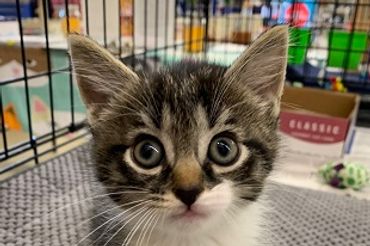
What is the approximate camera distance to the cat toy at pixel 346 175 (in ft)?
4.41

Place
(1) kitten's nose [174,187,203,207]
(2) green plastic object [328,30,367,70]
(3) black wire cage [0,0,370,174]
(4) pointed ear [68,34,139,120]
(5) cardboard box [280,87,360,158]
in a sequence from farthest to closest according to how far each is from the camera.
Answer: (2) green plastic object [328,30,367,70]
(5) cardboard box [280,87,360,158]
(3) black wire cage [0,0,370,174]
(4) pointed ear [68,34,139,120]
(1) kitten's nose [174,187,203,207]

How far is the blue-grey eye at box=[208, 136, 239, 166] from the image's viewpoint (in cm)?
63

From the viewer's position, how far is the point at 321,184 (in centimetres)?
140

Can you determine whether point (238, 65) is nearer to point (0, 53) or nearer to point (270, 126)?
point (270, 126)

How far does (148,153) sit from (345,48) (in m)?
1.83

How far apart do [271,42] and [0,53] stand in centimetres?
123

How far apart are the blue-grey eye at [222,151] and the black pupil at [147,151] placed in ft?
0.29

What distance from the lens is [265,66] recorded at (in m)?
0.74

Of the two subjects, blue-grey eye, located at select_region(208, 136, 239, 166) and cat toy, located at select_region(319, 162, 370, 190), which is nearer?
blue-grey eye, located at select_region(208, 136, 239, 166)

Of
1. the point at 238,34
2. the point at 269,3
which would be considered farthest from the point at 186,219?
the point at 238,34

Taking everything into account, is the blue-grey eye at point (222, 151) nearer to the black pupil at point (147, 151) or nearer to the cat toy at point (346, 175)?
the black pupil at point (147, 151)

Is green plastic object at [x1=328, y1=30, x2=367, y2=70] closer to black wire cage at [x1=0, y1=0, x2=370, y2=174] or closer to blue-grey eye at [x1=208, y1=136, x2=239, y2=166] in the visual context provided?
black wire cage at [x1=0, y1=0, x2=370, y2=174]

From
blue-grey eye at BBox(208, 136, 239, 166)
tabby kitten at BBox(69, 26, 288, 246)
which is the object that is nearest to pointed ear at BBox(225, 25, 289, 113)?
tabby kitten at BBox(69, 26, 288, 246)

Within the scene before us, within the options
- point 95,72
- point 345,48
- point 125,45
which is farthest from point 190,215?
point 345,48
